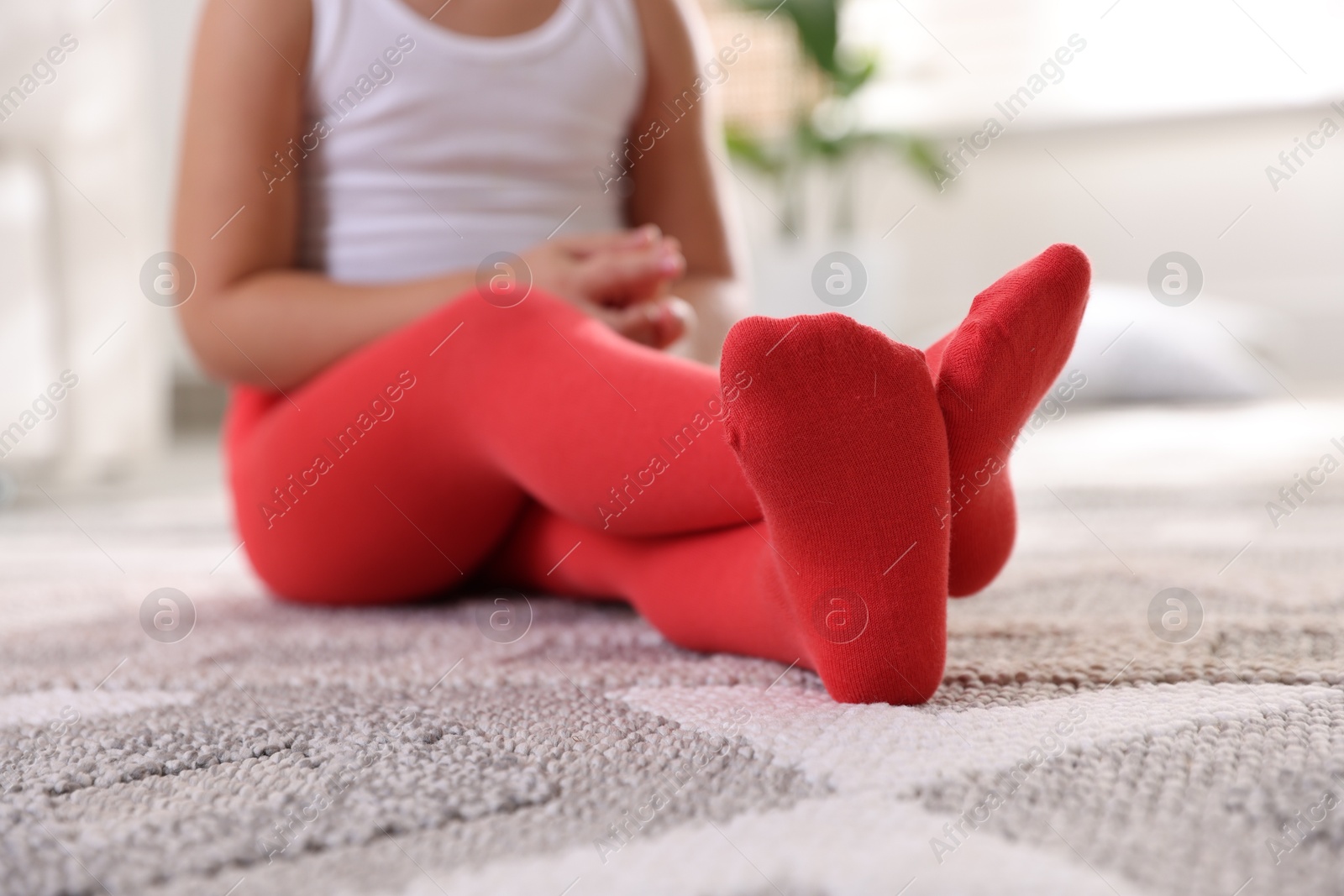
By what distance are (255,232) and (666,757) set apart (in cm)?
47

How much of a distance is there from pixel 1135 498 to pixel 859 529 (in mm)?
724

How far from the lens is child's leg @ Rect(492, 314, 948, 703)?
0.39m

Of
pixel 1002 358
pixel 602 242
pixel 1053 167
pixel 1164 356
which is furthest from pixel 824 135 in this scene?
pixel 1002 358

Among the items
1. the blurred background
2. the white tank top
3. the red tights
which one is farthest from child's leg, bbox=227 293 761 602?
the blurred background

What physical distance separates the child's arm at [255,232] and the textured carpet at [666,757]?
0.53 ft

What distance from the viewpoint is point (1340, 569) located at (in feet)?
2.25

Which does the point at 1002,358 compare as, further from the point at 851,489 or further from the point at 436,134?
the point at 436,134

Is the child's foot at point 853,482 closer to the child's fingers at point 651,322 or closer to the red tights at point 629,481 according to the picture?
the red tights at point 629,481

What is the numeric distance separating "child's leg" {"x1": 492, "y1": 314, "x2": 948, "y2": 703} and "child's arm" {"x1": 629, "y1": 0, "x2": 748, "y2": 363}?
411 millimetres

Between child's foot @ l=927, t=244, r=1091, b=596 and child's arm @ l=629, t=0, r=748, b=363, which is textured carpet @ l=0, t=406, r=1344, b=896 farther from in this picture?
child's arm @ l=629, t=0, r=748, b=363

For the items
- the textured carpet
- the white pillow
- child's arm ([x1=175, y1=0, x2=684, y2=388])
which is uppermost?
child's arm ([x1=175, y1=0, x2=684, y2=388])

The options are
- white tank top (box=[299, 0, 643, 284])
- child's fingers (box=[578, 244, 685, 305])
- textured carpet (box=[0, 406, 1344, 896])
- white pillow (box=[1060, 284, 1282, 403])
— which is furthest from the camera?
white pillow (box=[1060, 284, 1282, 403])

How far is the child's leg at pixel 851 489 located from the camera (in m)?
0.39

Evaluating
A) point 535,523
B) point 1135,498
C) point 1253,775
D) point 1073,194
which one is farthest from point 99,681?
point 1073,194
